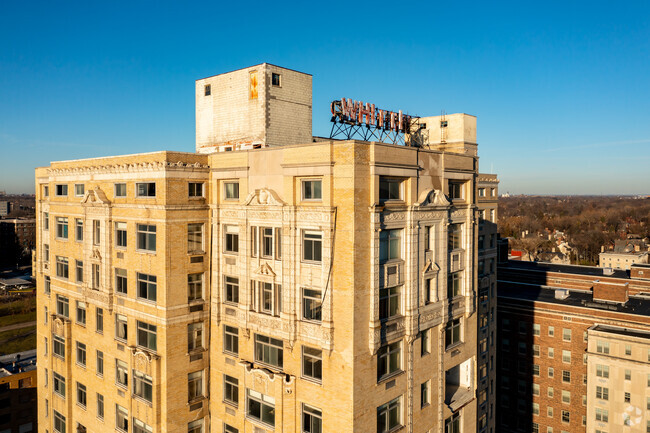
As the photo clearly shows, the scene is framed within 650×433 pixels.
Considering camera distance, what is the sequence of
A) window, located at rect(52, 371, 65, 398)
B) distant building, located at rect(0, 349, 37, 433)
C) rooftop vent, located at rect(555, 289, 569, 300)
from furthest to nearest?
rooftop vent, located at rect(555, 289, 569, 300), distant building, located at rect(0, 349, 37, 433), window, located at rect(52, 371, 65, 398)

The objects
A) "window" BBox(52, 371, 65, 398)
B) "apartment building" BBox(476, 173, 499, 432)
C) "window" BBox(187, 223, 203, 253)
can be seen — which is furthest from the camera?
"apartment building" BBox(476, 173, 499, 432)

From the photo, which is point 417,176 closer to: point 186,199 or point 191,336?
point 186,199

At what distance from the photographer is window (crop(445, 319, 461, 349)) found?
3578cm

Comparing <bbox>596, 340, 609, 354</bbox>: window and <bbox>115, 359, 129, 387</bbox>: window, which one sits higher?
<bbox>115, 359, 129, 387</bbox>: window

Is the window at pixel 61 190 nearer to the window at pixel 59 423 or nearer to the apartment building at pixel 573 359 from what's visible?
the window at pixel 59 423

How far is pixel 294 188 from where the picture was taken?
97.8ft

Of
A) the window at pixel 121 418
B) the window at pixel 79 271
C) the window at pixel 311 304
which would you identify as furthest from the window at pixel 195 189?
the window at pixel 121 418

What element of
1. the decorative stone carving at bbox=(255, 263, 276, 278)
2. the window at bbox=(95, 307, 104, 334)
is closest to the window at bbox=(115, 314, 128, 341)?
the window at bbox=(95, 307, 104, 334)

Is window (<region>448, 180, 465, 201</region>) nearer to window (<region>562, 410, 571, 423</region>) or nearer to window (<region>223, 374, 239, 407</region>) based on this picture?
window (<region>223, 374, 239, 407</region>)

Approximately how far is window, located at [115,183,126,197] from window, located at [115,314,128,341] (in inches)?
401

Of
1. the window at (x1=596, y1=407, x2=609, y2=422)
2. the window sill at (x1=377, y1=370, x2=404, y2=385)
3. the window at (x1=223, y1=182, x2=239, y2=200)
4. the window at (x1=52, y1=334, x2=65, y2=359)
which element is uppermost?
the window at (x1=223, y1=182, x2=239, y2=200)

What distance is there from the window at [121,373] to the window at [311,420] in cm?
1685

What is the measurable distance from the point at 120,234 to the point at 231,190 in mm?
11250

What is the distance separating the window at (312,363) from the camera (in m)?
28.9
